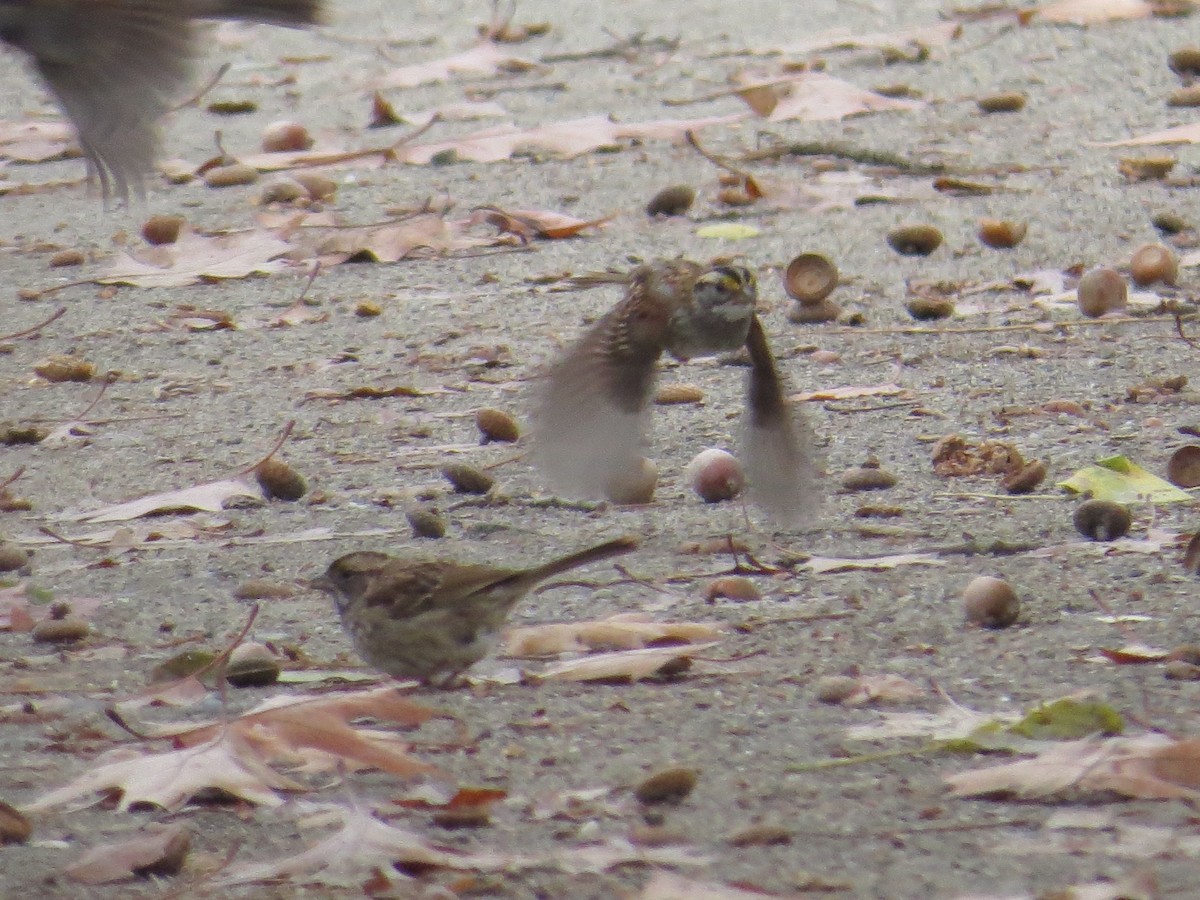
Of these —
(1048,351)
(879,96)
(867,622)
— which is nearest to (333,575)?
(867,622)

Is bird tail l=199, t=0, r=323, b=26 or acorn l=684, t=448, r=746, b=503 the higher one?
bird tail l=199, t=0, r=323, b=26

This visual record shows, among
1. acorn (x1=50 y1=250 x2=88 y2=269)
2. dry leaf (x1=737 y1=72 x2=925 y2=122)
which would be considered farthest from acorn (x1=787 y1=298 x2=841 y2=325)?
acorn (x1=50 y1=250 x2=88 y2=269)

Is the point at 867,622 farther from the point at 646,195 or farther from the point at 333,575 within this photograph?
the point at 646,195

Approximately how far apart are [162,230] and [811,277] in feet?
8.05

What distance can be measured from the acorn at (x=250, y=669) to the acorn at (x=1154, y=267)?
3249 mm

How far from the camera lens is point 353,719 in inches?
135

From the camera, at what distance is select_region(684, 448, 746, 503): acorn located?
480 cm

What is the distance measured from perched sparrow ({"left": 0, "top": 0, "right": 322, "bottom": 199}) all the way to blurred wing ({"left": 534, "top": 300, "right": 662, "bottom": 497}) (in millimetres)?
886

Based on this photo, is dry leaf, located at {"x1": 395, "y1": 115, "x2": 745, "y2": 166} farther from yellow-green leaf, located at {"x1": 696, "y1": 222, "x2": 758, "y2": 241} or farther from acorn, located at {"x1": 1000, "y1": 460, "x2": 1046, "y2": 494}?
acorn, located at {"x1": 1000, "y1": 460, "x2": 1046, "y2": 494}

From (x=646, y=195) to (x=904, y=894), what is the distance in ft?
16.7

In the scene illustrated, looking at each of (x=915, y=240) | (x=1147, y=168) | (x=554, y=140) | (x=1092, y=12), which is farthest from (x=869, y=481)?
(x=1092, y=12)

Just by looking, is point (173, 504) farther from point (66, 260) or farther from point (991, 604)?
point (66, 260)

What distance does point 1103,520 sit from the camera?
169 inches

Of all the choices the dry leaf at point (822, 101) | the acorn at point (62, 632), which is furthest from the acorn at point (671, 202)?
the acorn at point (62, 632)
